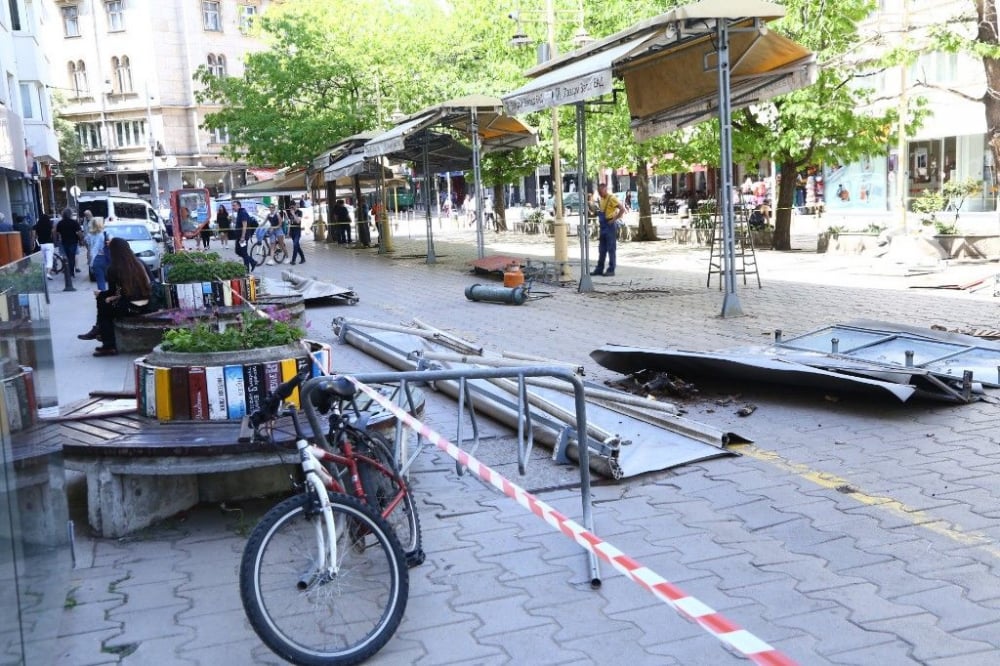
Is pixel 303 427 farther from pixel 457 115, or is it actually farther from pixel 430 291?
pixel 457 115

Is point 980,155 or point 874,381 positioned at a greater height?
point 980,155

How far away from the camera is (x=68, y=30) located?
63.9 meters

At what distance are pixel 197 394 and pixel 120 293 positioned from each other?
6.33 metres

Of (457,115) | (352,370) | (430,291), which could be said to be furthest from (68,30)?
(352,370)

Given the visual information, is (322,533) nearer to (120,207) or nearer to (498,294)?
(498,294)

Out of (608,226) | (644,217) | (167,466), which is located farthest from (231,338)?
(644,217)

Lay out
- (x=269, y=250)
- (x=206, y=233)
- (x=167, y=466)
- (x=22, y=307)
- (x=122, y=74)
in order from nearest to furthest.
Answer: (x=22, y=307) < (x=167, y=466) < (x=269, y=250) < (x=206, y=233) < (x=122, y=74)

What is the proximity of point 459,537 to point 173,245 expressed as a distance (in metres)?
25.0

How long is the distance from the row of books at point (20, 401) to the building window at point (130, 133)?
63.6 m

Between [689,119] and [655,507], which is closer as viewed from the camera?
[655,507]

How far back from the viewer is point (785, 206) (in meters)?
22.9

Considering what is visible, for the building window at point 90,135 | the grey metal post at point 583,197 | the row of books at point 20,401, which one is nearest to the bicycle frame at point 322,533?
the row of books at point 20,401

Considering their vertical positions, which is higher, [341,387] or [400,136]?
[400,136]

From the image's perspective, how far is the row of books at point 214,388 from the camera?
5582 millimetres
